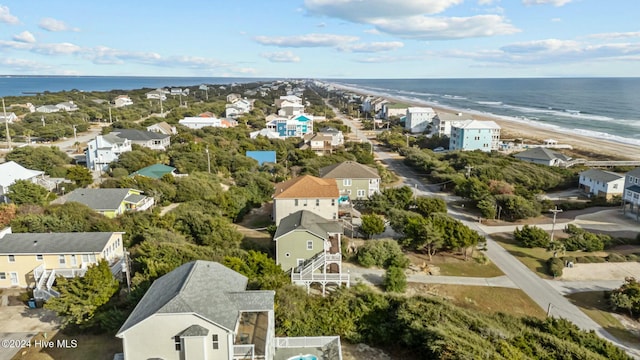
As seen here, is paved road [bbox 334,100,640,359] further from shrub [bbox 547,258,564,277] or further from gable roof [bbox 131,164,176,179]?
gable roof [bbox 131,164,176,179]

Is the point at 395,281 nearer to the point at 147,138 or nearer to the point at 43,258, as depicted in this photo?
the point at 43,258

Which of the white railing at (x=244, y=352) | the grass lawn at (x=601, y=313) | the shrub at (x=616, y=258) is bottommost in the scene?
the grass lawn at (x=601, y=313)

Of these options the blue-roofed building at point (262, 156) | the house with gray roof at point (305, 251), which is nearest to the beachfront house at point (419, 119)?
the blue-roofed building at point (262, 156)

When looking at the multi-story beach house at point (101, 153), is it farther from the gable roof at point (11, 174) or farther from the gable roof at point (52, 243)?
the gable roof at point (52, 243)

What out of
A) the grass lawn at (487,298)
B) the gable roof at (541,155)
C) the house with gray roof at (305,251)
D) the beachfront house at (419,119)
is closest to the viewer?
the grass lawn at (487,298)

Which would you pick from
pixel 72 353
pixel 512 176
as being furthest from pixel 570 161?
pixel 72 353

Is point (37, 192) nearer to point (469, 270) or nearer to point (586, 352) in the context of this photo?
Answer: point (469, 270)

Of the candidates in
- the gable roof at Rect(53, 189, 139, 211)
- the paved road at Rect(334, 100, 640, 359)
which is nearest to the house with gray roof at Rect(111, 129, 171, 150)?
the gable roof at Rect(53, 189, 139, 211)
